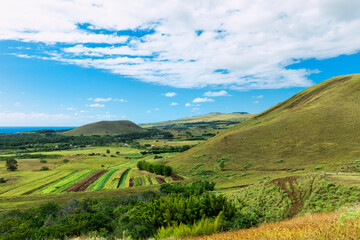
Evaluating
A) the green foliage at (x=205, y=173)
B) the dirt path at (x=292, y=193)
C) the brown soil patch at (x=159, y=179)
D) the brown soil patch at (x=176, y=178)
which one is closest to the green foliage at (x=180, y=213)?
the dirt path at (x=292, y=193)

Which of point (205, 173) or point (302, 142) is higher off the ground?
point (302, 142)

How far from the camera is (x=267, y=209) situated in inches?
773

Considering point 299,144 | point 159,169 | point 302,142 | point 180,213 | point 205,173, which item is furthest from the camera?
point 159,169

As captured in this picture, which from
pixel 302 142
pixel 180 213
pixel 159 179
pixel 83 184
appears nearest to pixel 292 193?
pixel 180 213

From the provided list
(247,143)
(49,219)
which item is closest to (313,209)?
(49,219)

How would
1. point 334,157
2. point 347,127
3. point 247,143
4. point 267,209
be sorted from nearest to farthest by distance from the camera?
point 267,209 → point 334,157 → point 347,127 → point 247,143

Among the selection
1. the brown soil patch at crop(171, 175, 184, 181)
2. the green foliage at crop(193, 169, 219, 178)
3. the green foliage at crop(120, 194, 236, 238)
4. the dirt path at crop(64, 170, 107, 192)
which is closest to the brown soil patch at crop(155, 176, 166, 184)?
the brown soil patch at crop(171, 175, 184, 181)

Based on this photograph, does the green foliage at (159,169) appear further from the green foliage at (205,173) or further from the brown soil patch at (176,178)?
the green foliage at (205,173)

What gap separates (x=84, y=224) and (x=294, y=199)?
23694 mm

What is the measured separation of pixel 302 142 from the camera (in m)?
58.2

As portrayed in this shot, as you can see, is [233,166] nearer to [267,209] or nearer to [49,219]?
[267,209]

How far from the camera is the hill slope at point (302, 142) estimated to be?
4962 centimetres

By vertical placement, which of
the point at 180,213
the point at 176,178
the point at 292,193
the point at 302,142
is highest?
the point at 302,142

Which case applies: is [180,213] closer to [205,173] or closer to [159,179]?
[205,173]
